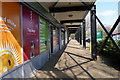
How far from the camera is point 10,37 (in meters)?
2.34

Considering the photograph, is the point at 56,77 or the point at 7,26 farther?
the point at 56,77

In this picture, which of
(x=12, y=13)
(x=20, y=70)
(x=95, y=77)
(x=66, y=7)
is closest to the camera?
(x=12, y=13)

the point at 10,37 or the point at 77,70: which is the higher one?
the point at 10,37

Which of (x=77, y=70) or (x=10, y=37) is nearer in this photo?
(x=10, y=37)

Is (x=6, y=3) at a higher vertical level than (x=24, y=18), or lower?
higher

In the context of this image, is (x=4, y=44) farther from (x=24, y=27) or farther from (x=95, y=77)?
(x=95, y=77)

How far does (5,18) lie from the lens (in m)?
2.16

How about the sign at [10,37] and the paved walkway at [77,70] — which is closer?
the sign at [10,37]

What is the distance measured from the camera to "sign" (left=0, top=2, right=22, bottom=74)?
2.06 meters

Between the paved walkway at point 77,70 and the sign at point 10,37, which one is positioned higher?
the sign at point 10,37

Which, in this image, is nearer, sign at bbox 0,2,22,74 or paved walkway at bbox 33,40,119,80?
sign at bbox 0,2,22,74

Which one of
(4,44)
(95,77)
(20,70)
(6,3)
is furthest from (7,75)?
(95,77)

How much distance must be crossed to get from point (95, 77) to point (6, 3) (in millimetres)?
3621

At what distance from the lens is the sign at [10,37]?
6.77ft
